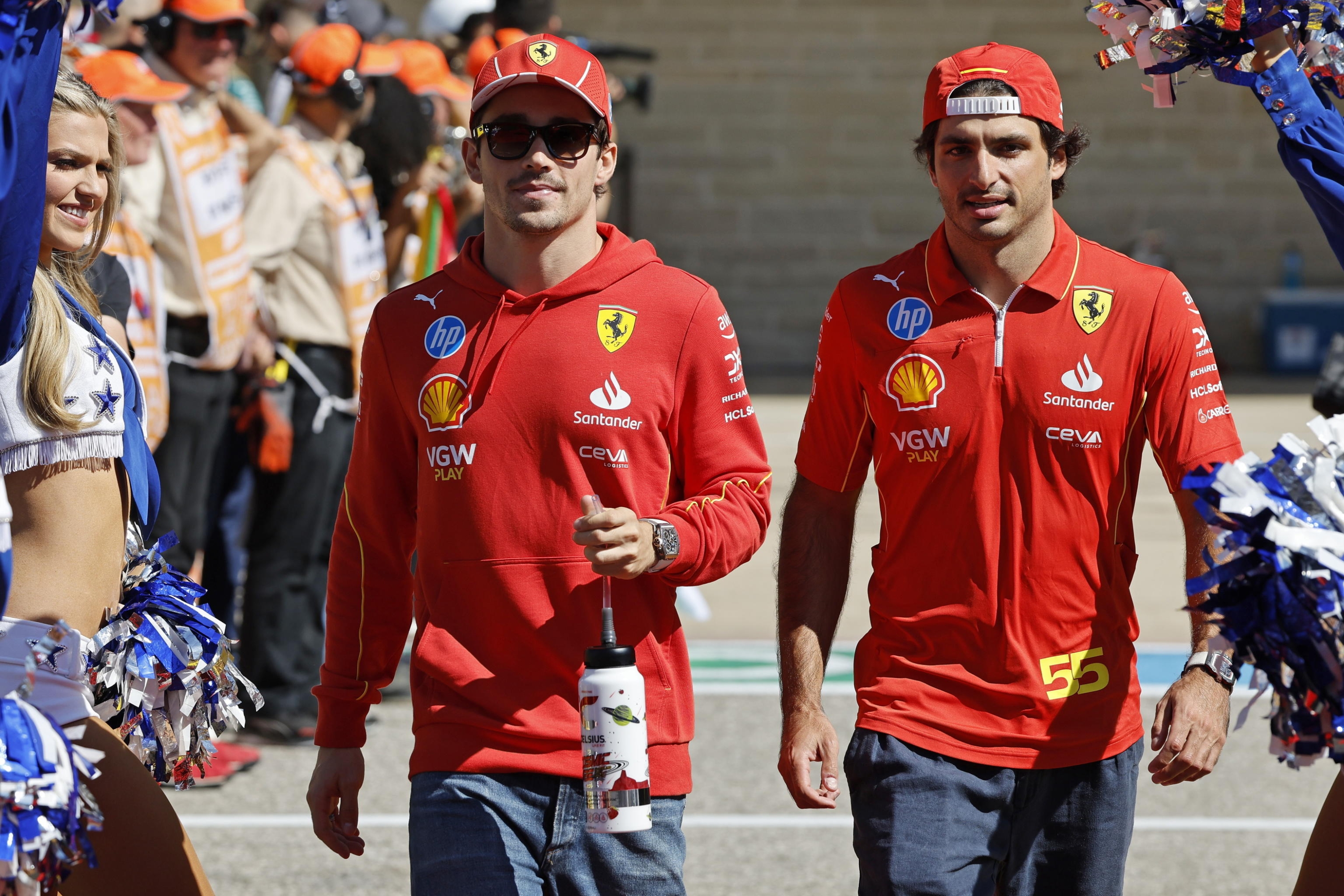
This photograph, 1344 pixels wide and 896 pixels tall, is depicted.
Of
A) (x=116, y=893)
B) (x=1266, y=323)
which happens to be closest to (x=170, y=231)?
(x=116, y=893)

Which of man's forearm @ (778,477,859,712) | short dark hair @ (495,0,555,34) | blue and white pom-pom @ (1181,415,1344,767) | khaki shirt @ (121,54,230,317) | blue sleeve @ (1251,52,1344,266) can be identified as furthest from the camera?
short dark hair @ (495,0,555,34)

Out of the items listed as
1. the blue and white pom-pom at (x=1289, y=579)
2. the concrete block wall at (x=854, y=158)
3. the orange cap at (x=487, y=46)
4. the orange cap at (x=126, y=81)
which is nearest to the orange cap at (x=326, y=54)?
the orange cap at (x=126, y=81)

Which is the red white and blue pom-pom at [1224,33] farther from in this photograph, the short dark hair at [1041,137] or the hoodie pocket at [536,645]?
the hoodie pocket at [536,645]

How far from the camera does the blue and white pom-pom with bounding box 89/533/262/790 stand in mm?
3523

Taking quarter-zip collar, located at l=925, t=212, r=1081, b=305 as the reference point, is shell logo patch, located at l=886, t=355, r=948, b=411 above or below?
below

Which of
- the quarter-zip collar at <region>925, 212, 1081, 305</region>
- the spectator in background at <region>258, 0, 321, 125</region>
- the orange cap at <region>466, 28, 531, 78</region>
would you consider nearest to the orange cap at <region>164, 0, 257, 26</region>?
the spectator in background at <region>258, 0, 321, 125</region>

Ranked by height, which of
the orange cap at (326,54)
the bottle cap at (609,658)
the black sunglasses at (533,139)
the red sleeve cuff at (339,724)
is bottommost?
the red sleeve cuff at (339,724)

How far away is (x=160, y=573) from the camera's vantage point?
3.71 metres

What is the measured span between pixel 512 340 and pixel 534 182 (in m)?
0.31

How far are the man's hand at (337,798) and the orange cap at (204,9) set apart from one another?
434cm

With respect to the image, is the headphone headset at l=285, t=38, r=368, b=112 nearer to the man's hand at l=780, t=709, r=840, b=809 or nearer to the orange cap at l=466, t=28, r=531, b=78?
the orange cap at l=466, t=28, r=531, b=78

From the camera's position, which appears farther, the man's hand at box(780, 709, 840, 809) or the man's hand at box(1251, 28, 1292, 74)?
the man's hand at box(780, 709, 840, 809)

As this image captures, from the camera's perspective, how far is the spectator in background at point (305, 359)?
7.25 metres

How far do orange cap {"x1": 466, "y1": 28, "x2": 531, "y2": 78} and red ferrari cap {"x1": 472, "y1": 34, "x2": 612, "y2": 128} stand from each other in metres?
6.38
